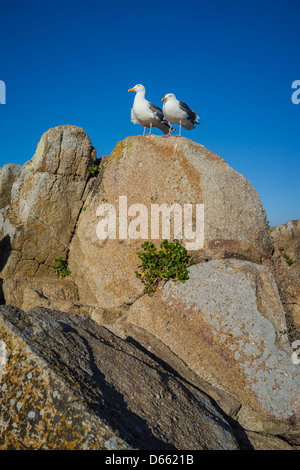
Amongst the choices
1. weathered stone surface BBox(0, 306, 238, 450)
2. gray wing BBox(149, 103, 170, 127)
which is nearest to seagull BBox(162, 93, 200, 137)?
gray wing BBox(149, 103, 170, 127)

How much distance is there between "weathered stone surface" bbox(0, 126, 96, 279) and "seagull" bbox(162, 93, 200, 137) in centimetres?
339

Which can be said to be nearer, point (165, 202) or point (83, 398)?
point (83, 398)

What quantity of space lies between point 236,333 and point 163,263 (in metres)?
2.57

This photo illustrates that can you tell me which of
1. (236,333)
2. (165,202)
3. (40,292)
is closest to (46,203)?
(40,292)

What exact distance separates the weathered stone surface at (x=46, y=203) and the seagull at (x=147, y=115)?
2.47 metres

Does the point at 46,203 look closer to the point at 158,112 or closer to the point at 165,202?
the point at 165,202

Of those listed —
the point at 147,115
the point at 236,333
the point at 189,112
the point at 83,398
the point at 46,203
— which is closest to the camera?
the point at 83,398

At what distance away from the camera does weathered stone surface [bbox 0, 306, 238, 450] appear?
363cm

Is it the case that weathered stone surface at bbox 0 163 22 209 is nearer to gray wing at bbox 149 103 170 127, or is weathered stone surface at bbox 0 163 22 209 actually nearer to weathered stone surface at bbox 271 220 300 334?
gray wing at bbox 149 103 170 127

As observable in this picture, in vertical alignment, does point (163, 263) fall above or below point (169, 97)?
below

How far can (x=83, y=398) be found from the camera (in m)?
3.86

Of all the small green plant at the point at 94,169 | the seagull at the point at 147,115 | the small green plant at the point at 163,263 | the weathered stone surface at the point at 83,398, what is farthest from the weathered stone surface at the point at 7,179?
the weathered stone surface at the point at 83,398

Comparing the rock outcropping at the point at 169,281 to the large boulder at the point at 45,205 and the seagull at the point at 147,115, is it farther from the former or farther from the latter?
the seagull at the point at 147,115
